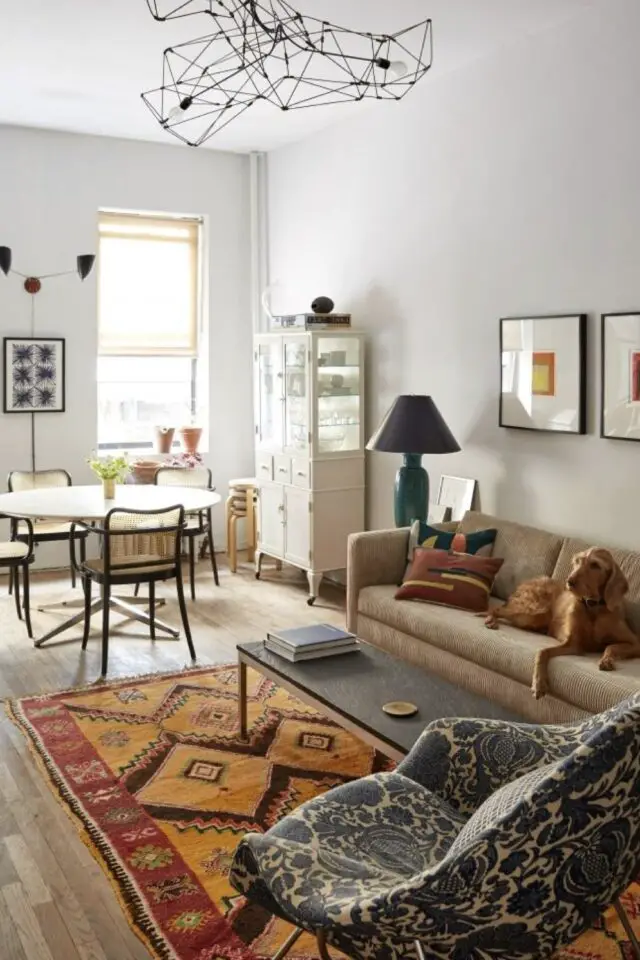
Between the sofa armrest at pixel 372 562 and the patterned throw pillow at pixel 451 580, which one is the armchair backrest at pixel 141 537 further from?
the patterned throw pillow at pixel 451 580

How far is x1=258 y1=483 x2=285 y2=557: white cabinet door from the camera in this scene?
6418 mm

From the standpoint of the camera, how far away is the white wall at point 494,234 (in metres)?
4.29

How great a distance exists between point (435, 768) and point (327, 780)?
109 centimetres

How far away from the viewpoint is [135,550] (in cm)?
479

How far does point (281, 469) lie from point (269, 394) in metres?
0.56

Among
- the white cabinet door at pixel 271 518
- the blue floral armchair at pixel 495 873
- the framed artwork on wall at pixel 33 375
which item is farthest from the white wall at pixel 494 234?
the blue floral armchair at pixel 495 873

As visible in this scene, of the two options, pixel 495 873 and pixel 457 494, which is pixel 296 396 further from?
pixel 495 873

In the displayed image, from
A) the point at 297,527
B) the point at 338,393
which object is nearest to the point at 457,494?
the point at 338,393

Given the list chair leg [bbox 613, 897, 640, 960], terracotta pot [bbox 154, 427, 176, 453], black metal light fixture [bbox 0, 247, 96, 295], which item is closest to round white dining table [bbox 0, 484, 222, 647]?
terracotta pot [bbox 154, 427, 176, 453]

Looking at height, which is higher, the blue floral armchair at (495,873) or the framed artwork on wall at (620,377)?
the framed artwork on wall at (620,377)

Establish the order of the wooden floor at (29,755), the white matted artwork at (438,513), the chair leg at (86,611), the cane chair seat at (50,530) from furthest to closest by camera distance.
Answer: the cane chair seat at (50,530) → the white matted artwork at (438,513) → the chair leg at (86,611) → the wooden floor at (29,755)

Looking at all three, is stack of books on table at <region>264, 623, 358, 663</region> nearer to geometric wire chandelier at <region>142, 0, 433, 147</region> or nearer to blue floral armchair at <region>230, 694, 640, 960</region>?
blue floral armchair at <region>230, 694, 640, 960</region>

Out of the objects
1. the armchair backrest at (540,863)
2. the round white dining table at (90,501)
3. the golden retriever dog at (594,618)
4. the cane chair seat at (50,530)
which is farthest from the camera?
the cane chair seat at (50,530)

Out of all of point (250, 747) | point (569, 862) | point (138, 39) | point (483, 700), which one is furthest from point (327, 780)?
point (138, 39)
